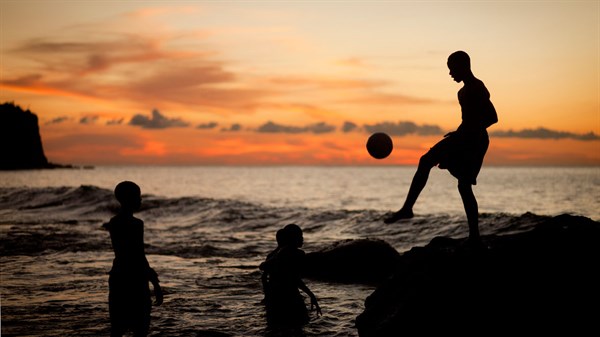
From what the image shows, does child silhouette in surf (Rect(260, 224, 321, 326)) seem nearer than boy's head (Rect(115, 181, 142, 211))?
No

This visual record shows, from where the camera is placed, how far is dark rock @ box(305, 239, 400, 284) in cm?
1271

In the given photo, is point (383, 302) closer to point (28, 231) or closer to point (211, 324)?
point (211, 324)

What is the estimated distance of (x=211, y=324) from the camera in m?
9.02

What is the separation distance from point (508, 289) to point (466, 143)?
1764 millimetres

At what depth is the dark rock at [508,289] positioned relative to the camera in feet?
19.6

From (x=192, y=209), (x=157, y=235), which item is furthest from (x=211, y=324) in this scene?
(x=192, y=209)

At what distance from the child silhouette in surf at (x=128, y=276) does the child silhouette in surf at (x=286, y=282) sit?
3021mm

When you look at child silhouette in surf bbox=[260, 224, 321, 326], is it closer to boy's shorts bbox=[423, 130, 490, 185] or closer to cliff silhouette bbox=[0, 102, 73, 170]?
boy's shorts bbox=[423, 130, 490, 185]

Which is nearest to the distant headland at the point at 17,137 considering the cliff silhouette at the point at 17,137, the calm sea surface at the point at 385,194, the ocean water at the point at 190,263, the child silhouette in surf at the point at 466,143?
the cliff silhouette at the point at 17,137

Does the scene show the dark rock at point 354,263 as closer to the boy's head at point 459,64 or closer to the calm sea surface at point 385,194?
the boy's head at point 459,64

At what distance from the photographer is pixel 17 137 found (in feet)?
479

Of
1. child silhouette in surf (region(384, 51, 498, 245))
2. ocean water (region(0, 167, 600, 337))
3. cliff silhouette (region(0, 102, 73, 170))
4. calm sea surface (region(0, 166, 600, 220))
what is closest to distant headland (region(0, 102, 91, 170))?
cliff silhouette (region(0, 102, 73, 170))

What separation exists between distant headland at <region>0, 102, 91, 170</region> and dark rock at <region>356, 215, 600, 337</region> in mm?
153481

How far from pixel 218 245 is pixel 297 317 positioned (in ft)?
36.8
